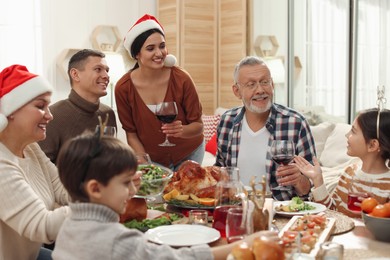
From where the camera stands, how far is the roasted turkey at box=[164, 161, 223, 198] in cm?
214

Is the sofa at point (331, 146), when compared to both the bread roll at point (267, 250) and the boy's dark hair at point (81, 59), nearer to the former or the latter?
the boy's dark hair at point (81, 59)

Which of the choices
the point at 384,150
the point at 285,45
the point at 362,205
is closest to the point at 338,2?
the point at 285,45

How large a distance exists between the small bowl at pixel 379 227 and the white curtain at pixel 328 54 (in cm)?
387

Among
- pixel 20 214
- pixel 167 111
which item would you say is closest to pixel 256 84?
pixel 167 111

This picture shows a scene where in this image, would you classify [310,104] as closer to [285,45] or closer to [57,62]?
[285,45]

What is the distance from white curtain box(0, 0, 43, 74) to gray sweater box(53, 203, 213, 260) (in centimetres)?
412

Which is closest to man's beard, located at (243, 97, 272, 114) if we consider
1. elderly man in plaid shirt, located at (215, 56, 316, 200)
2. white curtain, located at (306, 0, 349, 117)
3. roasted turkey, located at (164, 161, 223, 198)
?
elderly man in plaid shirt, located at (215, 56, 316, 200)

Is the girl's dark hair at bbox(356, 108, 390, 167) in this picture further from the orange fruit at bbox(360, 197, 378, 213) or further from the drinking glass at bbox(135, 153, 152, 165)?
the drinking glass at bbox(135, 153, 152, 165)

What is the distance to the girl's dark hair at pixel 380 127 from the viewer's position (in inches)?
95.0

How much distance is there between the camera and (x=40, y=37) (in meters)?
5.48

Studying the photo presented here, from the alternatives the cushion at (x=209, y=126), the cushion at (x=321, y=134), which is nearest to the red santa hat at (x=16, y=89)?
the cushion at (x=321, y=134)

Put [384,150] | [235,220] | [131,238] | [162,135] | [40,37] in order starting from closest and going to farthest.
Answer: [131,238]
[235,220]
[384,150]
[162,135]
[40,37]

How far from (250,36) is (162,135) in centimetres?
324

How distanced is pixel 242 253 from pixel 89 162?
0.48m
